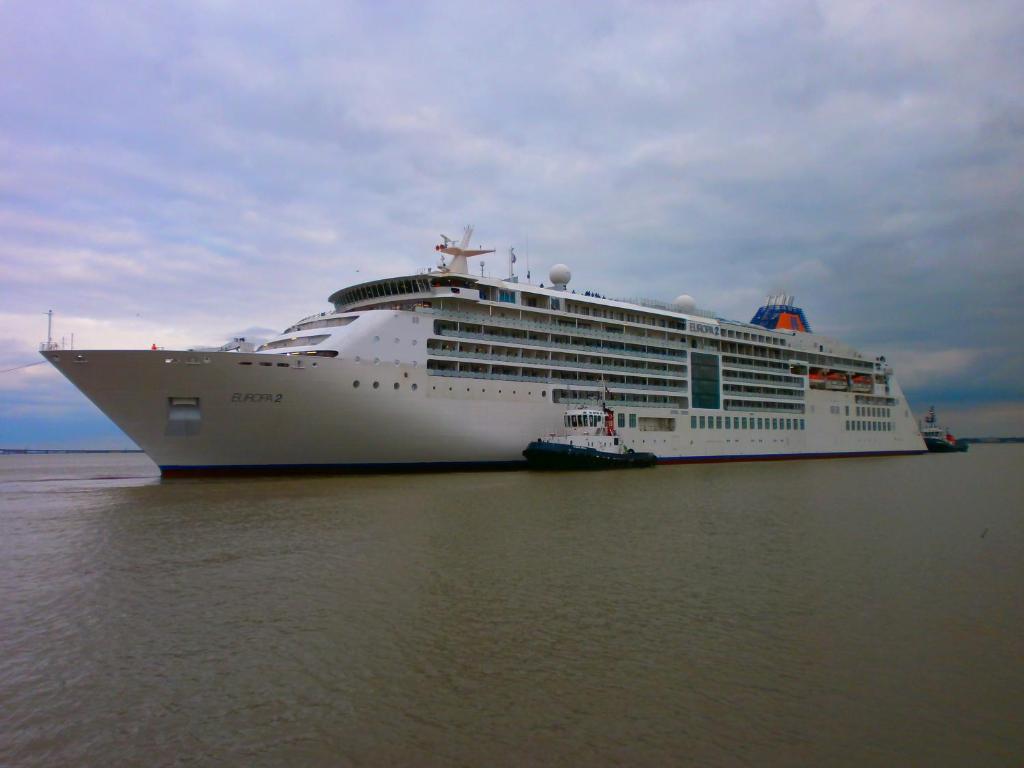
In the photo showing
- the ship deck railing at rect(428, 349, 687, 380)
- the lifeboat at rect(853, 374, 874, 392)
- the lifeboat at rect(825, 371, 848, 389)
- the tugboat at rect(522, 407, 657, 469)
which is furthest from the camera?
the lifeboat at rect(853, 374, 874, 392)

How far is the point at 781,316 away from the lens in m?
67.1

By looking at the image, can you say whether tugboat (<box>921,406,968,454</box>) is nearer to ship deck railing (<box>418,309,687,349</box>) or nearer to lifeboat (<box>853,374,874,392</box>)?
lifeboat (<box>853,374,874,392</box>)

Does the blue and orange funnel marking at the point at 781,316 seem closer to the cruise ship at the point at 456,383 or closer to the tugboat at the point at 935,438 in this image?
the cruise ship at the point at 456,383

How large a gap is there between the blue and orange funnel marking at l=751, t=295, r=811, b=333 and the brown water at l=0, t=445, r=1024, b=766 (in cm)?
5036

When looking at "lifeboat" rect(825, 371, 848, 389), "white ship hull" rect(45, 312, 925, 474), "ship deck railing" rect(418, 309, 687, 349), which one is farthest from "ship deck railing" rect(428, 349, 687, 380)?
"lifeboat" rect(825, 371, 848, 389)

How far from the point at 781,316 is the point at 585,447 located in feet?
119

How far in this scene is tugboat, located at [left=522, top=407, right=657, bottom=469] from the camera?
39.0m

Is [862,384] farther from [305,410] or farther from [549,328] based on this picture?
[305,410]

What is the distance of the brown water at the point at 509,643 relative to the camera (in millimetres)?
6621

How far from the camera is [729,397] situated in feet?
181

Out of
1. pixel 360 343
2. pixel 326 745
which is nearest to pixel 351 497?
pixel 360 343

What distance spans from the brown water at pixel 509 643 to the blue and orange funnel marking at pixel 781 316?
5036 cm

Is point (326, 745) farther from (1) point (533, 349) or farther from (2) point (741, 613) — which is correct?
(1) point (533, 349)

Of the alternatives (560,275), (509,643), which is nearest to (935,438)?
(560,275)
